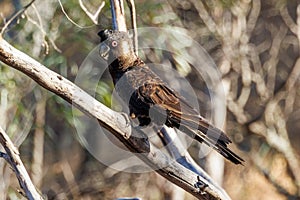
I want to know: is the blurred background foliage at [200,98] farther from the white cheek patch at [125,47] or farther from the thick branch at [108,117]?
the thick branch at [108,117]

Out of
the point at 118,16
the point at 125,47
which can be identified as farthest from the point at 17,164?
the point at 118,16

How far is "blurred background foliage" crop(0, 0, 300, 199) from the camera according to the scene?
18.5ft

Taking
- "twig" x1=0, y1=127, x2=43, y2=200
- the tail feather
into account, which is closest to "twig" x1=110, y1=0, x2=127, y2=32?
the tail feather

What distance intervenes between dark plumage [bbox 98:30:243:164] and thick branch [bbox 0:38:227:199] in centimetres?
21

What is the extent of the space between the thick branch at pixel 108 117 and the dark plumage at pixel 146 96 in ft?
0.68

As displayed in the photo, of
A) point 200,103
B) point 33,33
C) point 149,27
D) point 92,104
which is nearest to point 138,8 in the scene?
point 149,27

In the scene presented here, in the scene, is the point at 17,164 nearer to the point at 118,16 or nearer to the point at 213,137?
the point at 213,137

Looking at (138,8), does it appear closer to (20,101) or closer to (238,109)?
(20,101)

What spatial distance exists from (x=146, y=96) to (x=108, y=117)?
1.75 feet

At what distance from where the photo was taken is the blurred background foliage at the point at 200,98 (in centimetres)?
564

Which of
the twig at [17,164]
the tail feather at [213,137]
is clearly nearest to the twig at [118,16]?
the tail feather at [213,137]

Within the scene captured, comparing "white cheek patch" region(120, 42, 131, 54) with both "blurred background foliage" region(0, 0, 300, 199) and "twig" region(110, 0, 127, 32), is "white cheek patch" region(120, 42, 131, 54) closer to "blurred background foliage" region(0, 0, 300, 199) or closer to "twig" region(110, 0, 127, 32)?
"twig" region(110, 0, 127, 32)

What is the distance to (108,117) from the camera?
3.04m

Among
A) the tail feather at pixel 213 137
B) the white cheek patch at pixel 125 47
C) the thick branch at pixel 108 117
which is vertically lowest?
the thick branch at pixel 108 117
